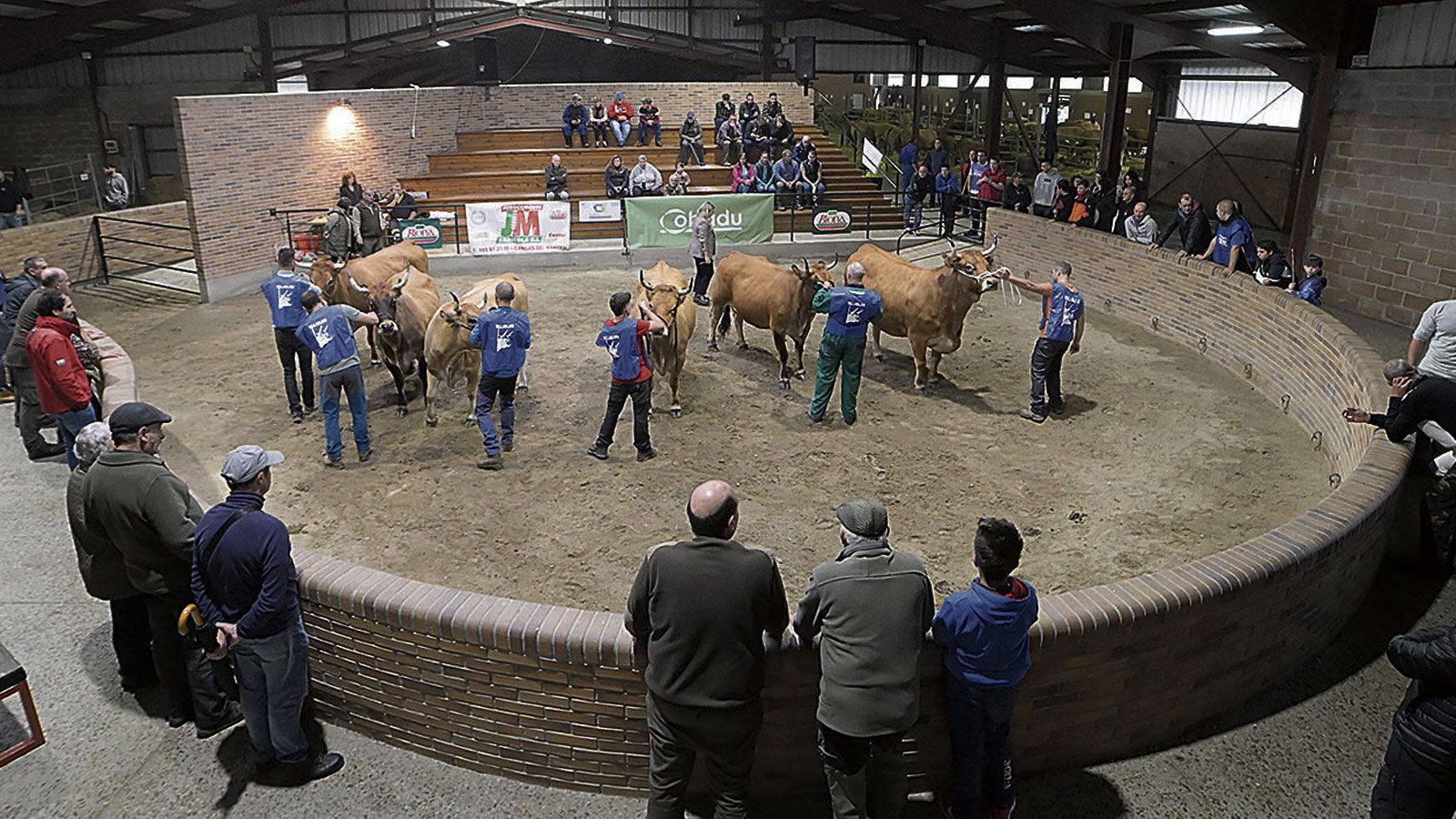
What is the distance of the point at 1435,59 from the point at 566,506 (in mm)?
13073

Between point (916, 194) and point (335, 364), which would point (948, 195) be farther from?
point (335, 364)

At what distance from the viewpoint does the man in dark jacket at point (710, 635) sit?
4066 millimetres

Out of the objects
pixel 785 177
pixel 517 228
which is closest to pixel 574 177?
pixel 517 228

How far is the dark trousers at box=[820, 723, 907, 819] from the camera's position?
4.35 m

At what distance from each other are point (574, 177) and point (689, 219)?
4.76 m

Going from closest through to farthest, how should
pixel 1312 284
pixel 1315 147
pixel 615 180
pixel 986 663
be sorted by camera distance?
pixel 986 663 → pixel 1312 284 → pixel 1315 147 → pixel 615 180

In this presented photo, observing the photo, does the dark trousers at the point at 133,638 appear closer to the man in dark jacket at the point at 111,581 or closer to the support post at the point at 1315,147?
the man in dark jacket at the point at 111,581

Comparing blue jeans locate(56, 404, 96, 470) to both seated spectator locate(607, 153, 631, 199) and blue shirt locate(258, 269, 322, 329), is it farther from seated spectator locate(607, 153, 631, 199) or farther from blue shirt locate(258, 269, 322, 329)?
seated spectator locate(607, 153, 631, 199)

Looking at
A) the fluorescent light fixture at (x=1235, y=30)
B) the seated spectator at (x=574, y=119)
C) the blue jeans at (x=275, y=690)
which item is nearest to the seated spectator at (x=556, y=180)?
the seated spectator at (x=574, y=119)

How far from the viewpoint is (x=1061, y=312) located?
10570 mm

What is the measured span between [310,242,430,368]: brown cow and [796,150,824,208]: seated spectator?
10069 millimetres

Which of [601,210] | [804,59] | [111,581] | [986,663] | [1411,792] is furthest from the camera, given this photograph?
[804,59]

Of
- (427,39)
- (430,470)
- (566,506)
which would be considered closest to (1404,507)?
(566,506)

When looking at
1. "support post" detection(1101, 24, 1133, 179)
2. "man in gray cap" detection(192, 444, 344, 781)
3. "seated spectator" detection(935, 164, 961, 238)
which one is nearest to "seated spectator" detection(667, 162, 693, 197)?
"seated spectator" detection(935, 164, 961, 238)
